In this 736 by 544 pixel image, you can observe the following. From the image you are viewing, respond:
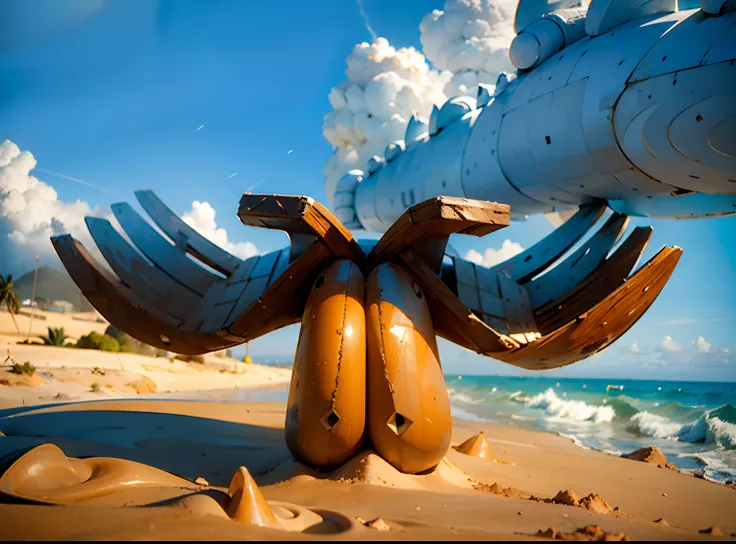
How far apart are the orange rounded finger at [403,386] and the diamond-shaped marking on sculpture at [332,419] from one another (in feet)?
0.87

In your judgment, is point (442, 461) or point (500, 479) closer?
point (442, 461)

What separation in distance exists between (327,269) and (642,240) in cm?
291

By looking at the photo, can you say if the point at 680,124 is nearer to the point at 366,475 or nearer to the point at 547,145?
the point at 547,145

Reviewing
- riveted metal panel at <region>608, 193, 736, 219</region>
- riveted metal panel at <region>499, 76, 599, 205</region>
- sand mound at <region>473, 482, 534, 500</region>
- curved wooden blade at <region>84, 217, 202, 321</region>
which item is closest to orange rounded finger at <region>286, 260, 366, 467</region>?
sand mound at <region>473, 482, 534, 500</region>

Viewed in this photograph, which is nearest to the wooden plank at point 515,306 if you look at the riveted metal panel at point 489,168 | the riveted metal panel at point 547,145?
the riveted metal panel at point 547,145

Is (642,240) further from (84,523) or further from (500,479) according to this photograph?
(84,523)

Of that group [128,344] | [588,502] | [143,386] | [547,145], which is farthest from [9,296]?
[588,502]

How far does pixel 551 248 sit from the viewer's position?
5.68m

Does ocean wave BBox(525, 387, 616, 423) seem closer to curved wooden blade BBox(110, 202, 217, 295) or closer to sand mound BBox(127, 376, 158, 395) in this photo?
sand mound BBox(127, 376, 158, 395)

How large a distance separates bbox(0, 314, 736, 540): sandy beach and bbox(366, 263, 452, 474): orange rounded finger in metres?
0.17

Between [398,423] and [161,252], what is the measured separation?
10.0 feet

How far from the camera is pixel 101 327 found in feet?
91.7

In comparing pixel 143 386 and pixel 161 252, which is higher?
pixel 161 252

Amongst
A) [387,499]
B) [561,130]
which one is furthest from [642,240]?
[387,499]
